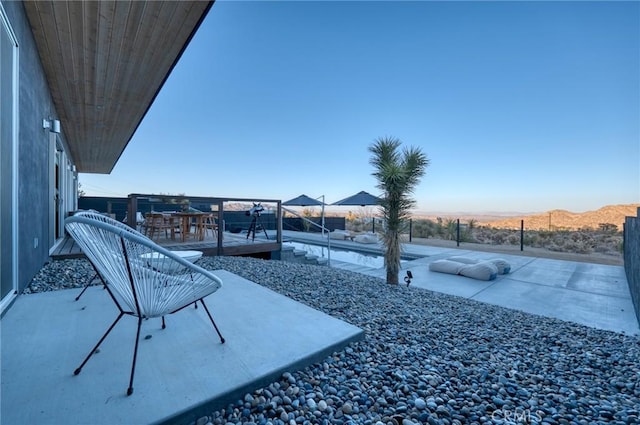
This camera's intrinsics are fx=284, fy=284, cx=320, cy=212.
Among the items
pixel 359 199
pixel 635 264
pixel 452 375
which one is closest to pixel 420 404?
pixel 452 375

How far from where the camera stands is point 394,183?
4418 mm

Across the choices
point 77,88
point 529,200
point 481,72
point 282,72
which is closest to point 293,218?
point 282,72

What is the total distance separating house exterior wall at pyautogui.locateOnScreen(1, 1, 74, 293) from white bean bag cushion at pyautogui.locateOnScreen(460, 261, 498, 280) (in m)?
6.30

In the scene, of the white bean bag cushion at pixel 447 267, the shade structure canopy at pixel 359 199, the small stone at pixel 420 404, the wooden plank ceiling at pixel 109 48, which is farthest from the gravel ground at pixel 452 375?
the shade structure canopy at pixel 359 199

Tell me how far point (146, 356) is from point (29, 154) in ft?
9.45

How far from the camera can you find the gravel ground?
131 centimetres

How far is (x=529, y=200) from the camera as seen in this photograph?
15.2 metres

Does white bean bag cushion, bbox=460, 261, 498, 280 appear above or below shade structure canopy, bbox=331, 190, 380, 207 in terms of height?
below

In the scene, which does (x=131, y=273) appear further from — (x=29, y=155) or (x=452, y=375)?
(x=29, y=155)

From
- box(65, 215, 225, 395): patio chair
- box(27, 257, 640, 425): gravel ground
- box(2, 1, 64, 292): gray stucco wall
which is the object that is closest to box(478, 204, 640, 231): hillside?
box(27, 257, 640, 425): gravel ground

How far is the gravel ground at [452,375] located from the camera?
Answer: 1.31m

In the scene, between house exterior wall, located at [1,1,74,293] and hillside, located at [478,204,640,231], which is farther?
hillside, located at [478,204,640,231]

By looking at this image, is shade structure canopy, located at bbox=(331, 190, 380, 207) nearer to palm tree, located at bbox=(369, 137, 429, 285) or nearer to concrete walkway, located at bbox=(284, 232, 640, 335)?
concrete walkway, located at bbox=(284, 232, 640, 335)

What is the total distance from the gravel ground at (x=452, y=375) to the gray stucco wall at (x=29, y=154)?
0.44 m
